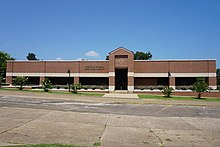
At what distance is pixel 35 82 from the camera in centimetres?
4869

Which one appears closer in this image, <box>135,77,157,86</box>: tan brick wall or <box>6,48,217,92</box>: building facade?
<box>6,48,217,92</box>: building facade

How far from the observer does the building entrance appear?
1842 inches

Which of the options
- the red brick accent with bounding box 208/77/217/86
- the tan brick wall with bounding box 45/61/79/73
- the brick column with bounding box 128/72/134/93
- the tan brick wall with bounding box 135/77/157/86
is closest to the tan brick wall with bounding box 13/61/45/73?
the tan brick wall with bounding box 45/61/79/73

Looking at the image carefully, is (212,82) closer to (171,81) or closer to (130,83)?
(171,81)

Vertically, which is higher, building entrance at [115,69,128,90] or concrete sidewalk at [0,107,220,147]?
building entrance at [115,69,128,90]

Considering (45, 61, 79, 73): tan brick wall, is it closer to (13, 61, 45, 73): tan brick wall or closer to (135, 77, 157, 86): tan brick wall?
(13, 61, 45, 73): tan brick wall

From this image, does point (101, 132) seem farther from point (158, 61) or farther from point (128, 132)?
point (158, 61)

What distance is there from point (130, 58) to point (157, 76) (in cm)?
713

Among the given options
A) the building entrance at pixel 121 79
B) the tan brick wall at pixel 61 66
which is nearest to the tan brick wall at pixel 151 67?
the building entrance at pixel 121 79

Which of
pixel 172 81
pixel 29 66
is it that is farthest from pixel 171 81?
pixel 29 66

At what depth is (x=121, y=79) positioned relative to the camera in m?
47.0

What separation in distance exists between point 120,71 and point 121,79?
190 centimetres

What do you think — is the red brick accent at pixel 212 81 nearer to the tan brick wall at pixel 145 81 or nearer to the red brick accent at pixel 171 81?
the red brick accent at pixel 171 81

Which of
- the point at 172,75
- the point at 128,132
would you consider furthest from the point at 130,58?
A: the point at 128,132
